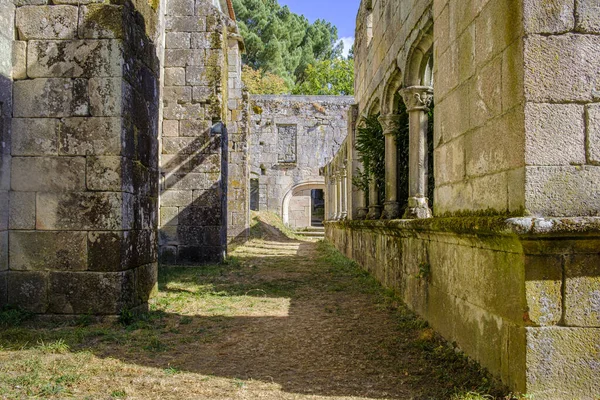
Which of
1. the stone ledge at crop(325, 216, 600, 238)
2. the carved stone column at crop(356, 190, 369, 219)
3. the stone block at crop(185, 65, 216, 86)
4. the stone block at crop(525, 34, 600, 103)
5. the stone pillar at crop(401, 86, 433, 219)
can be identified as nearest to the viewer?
the stone ledge at crop(325, 216, 600, 238)

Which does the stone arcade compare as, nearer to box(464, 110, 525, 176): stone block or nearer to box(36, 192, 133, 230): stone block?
box(464, 110, 525, 176): stone block

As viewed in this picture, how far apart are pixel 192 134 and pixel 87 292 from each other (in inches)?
214

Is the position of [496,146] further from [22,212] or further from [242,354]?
[22,212]

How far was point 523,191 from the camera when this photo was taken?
8.82ft

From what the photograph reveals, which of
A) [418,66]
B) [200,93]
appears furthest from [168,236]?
[418,66]

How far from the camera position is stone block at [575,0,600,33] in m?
2.70

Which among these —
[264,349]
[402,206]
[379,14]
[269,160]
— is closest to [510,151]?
[264,349]

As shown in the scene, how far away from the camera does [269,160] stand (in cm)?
2350

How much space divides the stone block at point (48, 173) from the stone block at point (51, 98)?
40cm

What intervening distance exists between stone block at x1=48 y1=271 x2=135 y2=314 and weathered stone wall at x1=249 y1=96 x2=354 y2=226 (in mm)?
18690

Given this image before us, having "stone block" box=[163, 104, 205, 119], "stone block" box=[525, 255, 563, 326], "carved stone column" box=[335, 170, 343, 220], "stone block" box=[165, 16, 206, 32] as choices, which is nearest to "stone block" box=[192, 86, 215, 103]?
"stone block" box=[163, 104, 205, 119]

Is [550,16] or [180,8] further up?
[180,8]

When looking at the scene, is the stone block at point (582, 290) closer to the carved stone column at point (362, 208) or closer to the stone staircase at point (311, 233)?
the carved stone column at point (362, 208)

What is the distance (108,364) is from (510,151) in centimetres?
285
